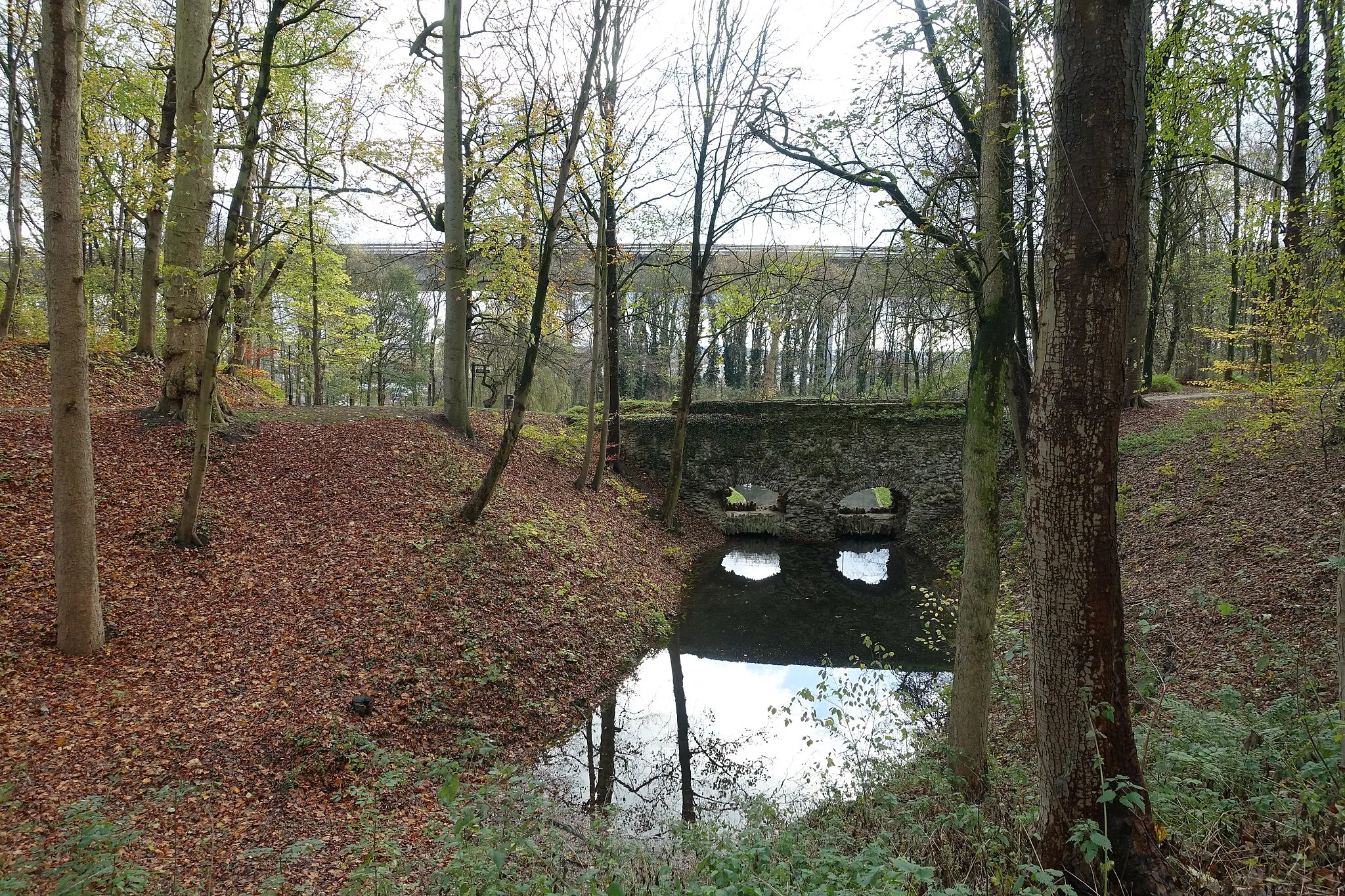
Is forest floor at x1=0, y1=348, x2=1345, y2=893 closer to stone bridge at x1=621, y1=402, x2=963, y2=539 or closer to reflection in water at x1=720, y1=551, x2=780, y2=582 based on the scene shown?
reflection in water at x1=720, y1=551, x2=780, y2=582

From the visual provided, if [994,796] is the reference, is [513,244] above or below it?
above

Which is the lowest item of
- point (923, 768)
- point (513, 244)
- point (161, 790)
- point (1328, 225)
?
point (923, 768)

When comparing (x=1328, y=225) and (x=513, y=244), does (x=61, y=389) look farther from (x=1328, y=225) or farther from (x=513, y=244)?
(x=1328, y=225)

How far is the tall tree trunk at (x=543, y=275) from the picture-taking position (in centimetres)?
808

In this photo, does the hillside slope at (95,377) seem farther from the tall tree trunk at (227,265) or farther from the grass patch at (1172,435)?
the grass patch at (1172,435)

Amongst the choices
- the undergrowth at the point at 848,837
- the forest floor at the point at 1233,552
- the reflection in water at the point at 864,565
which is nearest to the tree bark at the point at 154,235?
the undergrowth at the point at 848,837

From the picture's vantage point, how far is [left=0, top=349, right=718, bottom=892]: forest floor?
4105 mm

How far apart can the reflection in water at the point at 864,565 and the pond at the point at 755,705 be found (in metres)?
0.85

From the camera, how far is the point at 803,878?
109 inches

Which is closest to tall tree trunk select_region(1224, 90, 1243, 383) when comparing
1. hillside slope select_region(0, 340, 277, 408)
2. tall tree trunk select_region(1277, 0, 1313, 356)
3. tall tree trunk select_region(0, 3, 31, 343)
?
tall tree trunk select_region(1277, 0, 1313, 356)

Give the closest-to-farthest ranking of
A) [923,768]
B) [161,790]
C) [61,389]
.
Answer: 1. [161,790]
2. [923,768]
3. [61,389]

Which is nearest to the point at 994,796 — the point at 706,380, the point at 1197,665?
the point at 1197,665

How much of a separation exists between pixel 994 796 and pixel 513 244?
11.2m

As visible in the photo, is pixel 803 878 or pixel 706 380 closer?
pixel 803 878
